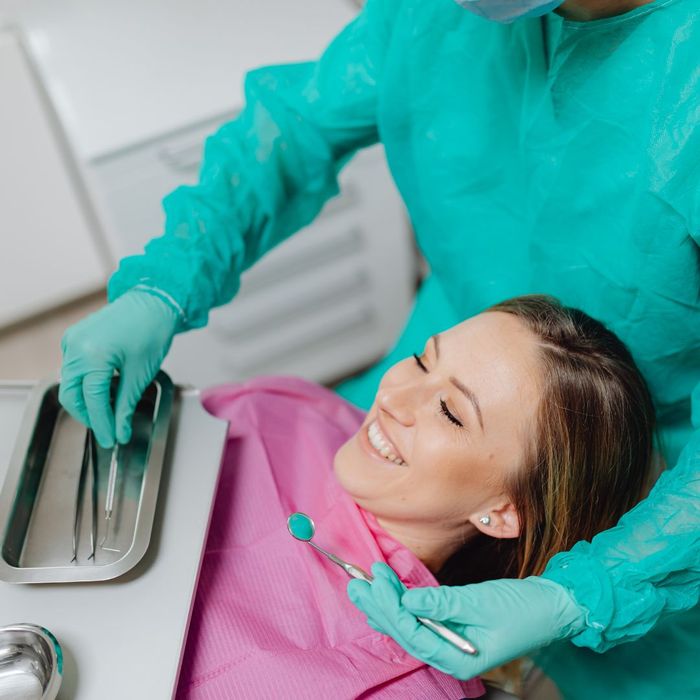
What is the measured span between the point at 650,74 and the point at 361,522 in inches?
27.7

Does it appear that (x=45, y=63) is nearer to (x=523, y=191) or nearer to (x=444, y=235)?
(x=444, y=235)

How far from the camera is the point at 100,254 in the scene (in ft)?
7.81

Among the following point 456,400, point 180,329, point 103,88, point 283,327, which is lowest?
point 283,327

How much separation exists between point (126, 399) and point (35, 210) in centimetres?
124

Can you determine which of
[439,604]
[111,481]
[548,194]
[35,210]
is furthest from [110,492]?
[35,210]

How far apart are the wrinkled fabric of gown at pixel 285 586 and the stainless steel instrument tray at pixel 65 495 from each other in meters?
0.15

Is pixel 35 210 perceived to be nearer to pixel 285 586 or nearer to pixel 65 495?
pixel 65 495

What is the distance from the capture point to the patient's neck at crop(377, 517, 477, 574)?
1150 mm

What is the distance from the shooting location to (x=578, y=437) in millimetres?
1057

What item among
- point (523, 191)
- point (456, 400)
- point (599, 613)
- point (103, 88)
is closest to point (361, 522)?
point (456, 400)

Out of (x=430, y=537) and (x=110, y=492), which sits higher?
(x=110, y=492)

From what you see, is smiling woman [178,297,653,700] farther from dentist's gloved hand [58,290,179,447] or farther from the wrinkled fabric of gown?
dentist's gloved hand [58,290,179,447]

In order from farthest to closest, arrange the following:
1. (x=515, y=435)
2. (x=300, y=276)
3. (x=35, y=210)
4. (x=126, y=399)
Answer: (x=35, y=210), (x=300, y=276), (x=126, y=399), (x=515, y=435)

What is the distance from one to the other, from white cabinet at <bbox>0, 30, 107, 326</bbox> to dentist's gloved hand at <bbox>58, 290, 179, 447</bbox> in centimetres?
108
